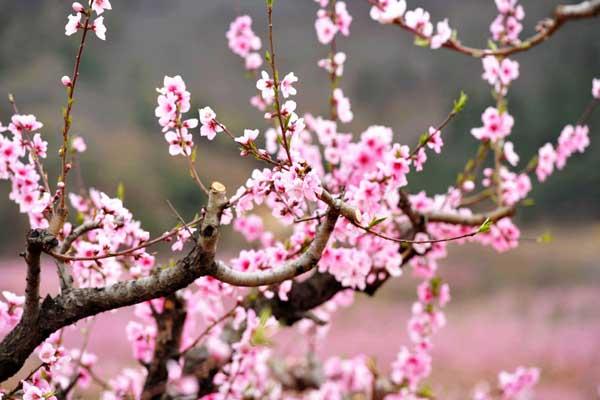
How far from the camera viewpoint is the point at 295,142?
197 centimetres

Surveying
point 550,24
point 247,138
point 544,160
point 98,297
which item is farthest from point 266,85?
point 544,160

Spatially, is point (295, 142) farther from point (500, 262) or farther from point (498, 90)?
point (500, 262)

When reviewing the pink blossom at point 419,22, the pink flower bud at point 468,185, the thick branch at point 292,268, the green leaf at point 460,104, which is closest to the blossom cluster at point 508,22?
the pink flower bud at point 468,185

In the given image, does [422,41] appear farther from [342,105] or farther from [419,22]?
[342,105]

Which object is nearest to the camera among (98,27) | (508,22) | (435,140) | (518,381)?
(98,27)

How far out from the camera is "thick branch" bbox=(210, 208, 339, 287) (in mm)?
1937

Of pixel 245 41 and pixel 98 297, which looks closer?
pixel 98 297

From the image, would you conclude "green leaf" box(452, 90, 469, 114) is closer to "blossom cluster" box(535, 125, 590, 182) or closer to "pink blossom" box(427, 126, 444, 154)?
"pink blossom" box(427, 126, 444, 154)

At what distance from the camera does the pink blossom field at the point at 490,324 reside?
888 centimetres

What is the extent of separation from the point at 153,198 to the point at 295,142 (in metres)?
14.0

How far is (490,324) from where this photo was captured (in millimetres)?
11375

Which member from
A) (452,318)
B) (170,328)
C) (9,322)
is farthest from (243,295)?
(452,318)

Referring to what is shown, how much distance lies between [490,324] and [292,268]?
33.7 ft

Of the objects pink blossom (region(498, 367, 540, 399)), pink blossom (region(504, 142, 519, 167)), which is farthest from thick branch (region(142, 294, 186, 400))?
pink blossom (region(498, 367, 540, 399))
